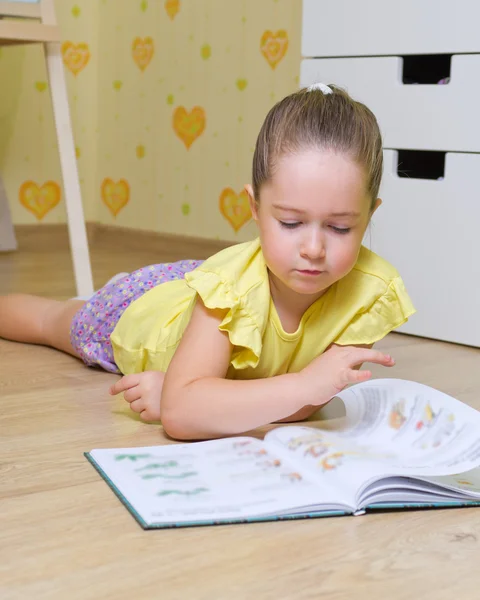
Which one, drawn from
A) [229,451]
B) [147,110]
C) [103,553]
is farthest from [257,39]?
[103,553]

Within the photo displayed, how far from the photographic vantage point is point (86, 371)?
1.24 meters

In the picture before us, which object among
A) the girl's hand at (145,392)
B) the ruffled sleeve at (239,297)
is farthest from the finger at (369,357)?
the girl's hand at (145,392)

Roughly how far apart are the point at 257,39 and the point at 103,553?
5.59ft

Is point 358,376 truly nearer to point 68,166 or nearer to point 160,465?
point 160,465

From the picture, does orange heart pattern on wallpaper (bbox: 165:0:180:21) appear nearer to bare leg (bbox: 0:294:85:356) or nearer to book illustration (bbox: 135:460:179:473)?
bare leg (bbox: 0:294:85:356)

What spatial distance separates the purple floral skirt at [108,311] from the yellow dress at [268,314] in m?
0.13

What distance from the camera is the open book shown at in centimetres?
71

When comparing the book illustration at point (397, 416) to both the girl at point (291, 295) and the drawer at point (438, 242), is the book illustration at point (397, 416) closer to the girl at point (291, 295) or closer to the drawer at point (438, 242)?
the girl at point (291, 295)

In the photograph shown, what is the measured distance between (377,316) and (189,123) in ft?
5.00

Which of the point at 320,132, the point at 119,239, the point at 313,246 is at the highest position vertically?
the point at 320,132

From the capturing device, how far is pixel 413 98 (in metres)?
1.47

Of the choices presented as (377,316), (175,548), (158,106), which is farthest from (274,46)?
(175,548)

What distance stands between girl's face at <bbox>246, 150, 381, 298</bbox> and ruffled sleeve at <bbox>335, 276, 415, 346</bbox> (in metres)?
0.12

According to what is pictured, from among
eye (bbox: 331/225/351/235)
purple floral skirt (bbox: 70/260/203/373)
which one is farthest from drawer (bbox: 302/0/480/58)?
eye (bbox: 331/225/351/235)
